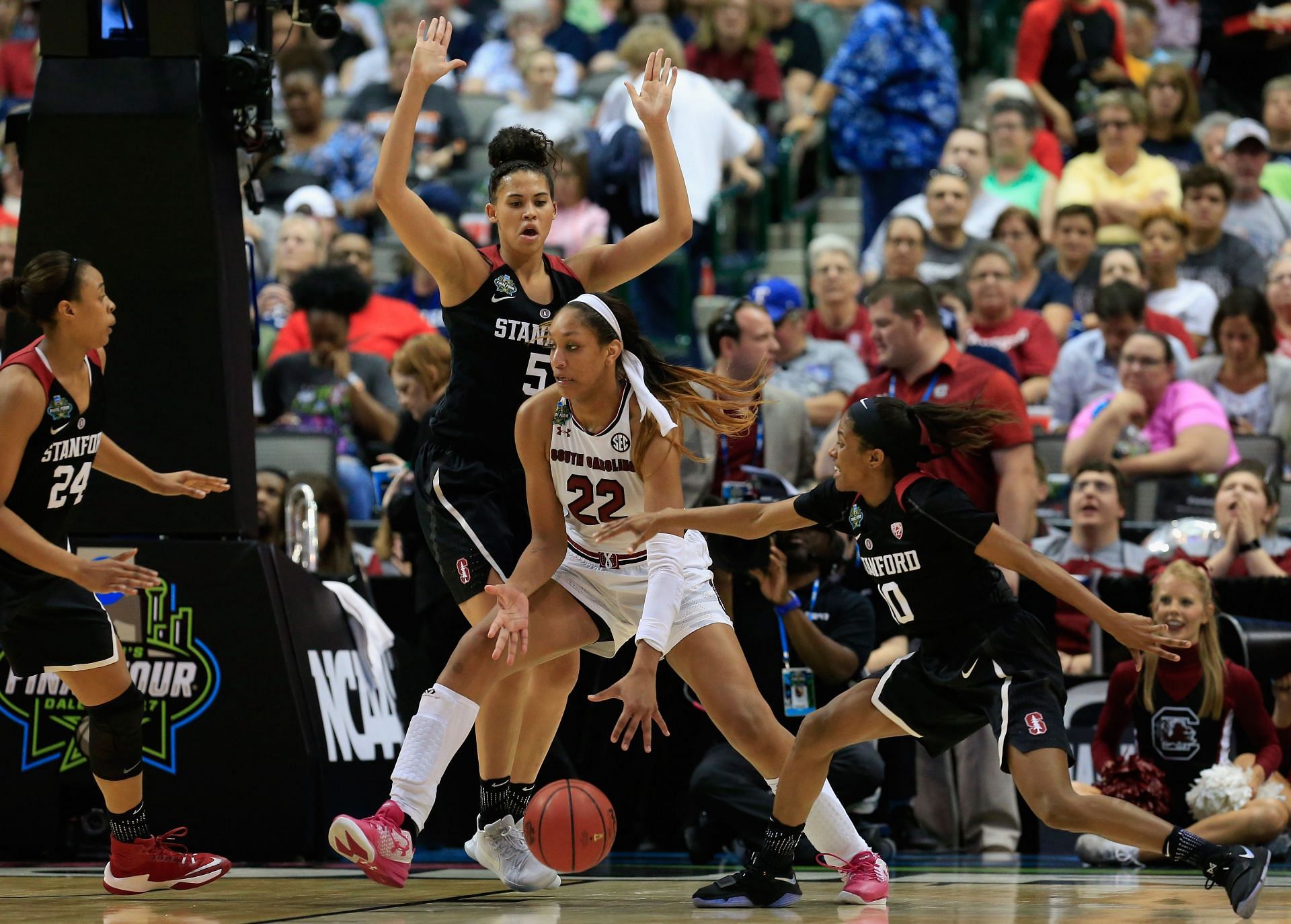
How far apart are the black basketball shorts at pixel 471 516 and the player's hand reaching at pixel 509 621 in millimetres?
451

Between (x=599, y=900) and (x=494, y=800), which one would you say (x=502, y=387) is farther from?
(x=599, y=900)

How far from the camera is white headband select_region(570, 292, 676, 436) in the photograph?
229 inches

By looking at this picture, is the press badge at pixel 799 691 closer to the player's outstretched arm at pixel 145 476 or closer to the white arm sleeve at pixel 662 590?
the white arm sleeve at pixel 662 590

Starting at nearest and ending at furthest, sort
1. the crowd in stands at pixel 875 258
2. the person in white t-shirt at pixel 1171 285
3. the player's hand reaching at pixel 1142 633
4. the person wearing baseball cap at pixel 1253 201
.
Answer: the player's hand reaching at pixel 1142 633
the crowd in stands at pixel 875 258
the person in white t-shirt at pixel 1171 285
the person wearing baseball cap at pixel 1253 201

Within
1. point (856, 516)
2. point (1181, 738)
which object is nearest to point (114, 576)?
point (856, 516)

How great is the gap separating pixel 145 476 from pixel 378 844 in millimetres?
1746

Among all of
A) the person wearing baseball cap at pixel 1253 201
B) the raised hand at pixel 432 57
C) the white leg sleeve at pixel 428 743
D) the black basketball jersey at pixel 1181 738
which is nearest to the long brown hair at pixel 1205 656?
the black basketball jersey at pixel 1181 738

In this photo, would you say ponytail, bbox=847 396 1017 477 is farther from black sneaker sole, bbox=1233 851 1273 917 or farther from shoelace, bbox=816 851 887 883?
black sneaker sole, bbox=1233 851 1273 917

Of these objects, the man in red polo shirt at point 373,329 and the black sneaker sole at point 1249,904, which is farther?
the man in red polo shirt at point 373,329

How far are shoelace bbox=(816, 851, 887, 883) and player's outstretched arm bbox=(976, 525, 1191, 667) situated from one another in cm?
103

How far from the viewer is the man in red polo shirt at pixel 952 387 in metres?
7.61

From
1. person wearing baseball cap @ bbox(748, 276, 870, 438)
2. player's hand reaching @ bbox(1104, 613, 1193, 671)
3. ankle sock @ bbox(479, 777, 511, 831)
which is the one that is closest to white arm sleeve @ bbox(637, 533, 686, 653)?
ankle sock @ bbox(479, 777, 511, 831)

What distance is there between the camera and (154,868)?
243 inches

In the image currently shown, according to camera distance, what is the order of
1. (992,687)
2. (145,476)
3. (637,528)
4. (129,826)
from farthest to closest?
1. (145,476)
2. (129,826)
3. (992,687)
4. (637,528)
